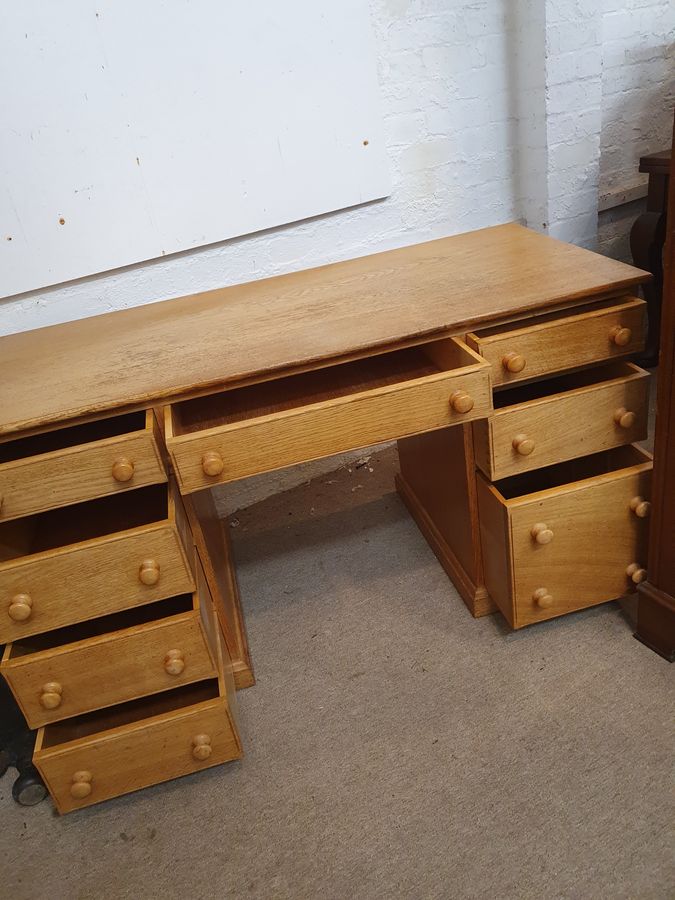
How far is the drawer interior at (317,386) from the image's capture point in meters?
1.28

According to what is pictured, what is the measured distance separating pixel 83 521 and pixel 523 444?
0.90m

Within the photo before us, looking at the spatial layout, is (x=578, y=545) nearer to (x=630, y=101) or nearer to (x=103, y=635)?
(x=103, y=635)

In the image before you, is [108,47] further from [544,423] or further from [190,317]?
[544,423]

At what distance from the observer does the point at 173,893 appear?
1.11 meters

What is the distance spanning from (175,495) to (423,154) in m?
1.18

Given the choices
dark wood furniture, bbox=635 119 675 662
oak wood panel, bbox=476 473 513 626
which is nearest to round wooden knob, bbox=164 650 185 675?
oak wood panel, bbox=476 473 513 626

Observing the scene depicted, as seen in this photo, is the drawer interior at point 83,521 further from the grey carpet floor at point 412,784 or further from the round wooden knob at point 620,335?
the round wooden knob at point 620,335

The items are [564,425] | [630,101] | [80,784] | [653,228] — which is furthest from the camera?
[630,101]

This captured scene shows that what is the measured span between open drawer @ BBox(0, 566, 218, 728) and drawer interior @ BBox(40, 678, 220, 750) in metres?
0.07

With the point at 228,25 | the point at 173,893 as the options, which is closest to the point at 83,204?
the point at 228,25

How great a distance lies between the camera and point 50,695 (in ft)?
3.84

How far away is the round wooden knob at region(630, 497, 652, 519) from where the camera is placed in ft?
4.40

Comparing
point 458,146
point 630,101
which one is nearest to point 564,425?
point 458,146

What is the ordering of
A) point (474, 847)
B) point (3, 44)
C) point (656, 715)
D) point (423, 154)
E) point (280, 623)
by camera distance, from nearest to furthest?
point (474, 847) < point (656, 715) < point (3, 44) < point (280, 623) < point (423, 154)
